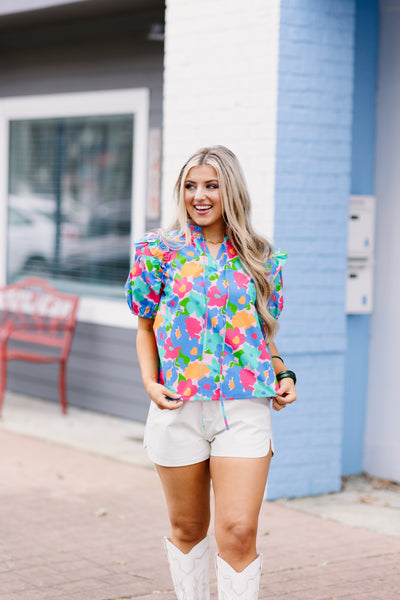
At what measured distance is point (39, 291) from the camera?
32.7ft

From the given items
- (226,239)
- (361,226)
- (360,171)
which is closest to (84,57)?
(360,171)

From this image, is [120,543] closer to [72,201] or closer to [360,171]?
[360,171]

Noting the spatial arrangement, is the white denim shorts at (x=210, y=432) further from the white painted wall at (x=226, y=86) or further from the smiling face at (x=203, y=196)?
the white painted wall at (x=226, y=86)

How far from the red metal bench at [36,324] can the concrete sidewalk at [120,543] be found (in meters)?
1.68

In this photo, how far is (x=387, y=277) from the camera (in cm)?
704

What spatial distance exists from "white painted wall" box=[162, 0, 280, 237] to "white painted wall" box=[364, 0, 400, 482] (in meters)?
1.05

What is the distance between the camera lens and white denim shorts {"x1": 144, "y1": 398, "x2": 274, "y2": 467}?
3.59m

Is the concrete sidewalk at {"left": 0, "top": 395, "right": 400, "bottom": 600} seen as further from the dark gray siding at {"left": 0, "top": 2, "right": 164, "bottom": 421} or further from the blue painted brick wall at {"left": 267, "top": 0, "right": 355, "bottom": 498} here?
the dark gray siding at {"left": 0, "top": 2, "right": 164, "bottom": 421}

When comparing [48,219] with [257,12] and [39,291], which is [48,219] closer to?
[39,291]

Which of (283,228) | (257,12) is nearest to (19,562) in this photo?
(283,228)

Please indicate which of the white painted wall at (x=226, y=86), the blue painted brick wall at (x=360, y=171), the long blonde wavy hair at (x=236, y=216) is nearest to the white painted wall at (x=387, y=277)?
the blue painted brick wall at (x=360, y=171)

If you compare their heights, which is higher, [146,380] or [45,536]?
[146,380]

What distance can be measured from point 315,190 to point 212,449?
315cm

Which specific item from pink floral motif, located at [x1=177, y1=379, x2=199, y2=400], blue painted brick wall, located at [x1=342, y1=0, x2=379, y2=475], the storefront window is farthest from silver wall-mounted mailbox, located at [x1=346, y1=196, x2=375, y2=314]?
pink floral motif, located at [x1=177, y1=379, x2=199, y2=400]
